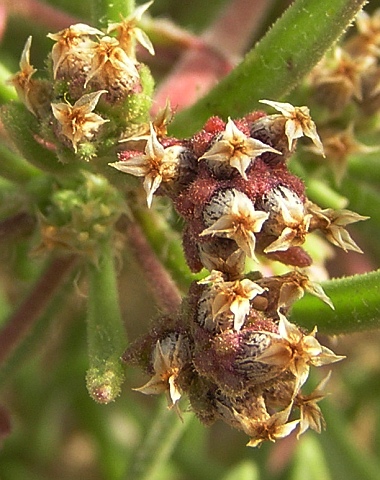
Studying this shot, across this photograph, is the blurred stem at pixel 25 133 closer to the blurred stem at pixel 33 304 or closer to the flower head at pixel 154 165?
the flower head at pixel 154 165

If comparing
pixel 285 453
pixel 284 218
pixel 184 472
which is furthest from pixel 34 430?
pixel 284 218

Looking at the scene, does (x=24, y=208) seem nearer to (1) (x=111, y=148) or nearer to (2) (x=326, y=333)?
(1) (x=111, y=148)

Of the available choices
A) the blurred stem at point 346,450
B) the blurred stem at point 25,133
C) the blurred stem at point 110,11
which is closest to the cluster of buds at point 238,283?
the blurred stem at point 25,133

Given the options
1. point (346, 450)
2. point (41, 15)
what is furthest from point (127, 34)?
point (346, 450)

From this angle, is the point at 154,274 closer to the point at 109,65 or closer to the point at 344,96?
the point at 109,65

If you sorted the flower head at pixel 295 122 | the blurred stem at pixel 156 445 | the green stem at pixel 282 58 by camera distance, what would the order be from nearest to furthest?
the flower head at pixel 295 122 → the green stem at pixel 282 58 → the blurred stem at pixel 156 445

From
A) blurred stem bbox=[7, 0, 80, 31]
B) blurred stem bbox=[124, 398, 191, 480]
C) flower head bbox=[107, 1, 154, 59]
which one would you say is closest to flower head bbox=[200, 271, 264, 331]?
flower head bbox=[107, 1, 154, 59]
